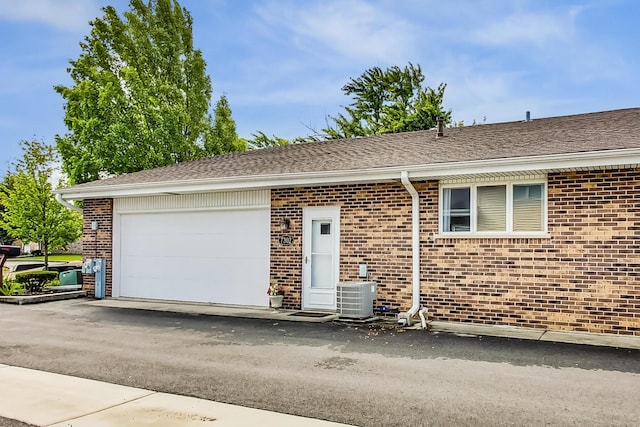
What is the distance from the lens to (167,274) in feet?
45.6

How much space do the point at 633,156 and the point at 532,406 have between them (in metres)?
4.78

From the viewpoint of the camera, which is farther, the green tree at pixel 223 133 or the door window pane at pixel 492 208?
the green tree at pixel 223 133

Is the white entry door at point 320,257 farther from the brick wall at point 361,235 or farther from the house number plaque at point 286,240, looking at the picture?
the house number plaque at point 286,240

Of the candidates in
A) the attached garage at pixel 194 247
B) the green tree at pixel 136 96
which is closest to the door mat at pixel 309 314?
the attached garage at pixel 194 247

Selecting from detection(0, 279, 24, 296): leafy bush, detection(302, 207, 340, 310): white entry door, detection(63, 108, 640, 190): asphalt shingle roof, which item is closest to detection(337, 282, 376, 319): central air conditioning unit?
detection(302, 207, 340, 310): white entry door

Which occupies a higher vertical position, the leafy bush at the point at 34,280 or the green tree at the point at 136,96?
the green tree at the point at 136,96

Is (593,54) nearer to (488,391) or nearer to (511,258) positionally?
(511,258)

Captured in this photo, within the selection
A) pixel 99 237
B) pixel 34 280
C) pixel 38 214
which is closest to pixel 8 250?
pixel 34 280

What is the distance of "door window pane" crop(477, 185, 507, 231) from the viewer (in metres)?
9.79

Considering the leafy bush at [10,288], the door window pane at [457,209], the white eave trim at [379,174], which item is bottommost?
the leafy bush at [10,288]

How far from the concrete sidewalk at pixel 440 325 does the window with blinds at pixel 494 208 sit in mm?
1680

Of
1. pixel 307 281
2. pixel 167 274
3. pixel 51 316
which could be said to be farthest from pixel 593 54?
pixel 51 316

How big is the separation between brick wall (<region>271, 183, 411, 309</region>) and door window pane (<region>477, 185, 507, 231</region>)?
1337mm

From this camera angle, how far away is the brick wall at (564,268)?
878 centimetres
